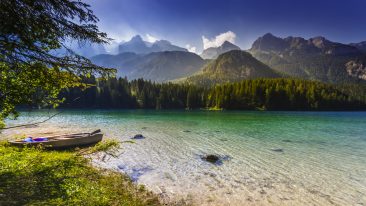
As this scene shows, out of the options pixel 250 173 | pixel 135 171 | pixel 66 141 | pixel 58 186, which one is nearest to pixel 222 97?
pixel 66 141

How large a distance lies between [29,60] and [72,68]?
155cm

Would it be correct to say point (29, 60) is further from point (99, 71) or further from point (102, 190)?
point (102, 190)

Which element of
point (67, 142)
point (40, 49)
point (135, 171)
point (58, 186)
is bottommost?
point (135, 171)

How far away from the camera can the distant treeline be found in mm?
140500

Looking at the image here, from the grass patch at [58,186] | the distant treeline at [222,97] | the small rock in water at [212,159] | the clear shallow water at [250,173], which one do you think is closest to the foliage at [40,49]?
the grass patch at [58,186]

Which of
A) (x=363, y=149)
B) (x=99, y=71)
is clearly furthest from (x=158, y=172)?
(x=363, y=149)

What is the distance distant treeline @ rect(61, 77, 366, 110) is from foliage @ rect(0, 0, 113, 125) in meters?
132

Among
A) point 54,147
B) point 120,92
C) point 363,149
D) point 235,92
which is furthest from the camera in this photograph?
point 120,92

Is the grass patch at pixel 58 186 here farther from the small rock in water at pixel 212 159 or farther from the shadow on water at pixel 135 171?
the small rock in water at pixel 212 159

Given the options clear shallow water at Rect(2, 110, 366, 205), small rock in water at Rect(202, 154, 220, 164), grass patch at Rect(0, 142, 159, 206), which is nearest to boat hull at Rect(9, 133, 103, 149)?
clear shallow water at Rect(2, 110, 366, 205)

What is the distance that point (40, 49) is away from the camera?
30.0 ft

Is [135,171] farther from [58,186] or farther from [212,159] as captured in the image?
[58,186]

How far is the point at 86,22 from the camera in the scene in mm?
9883

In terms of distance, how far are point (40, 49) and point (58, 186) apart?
19.9ft
